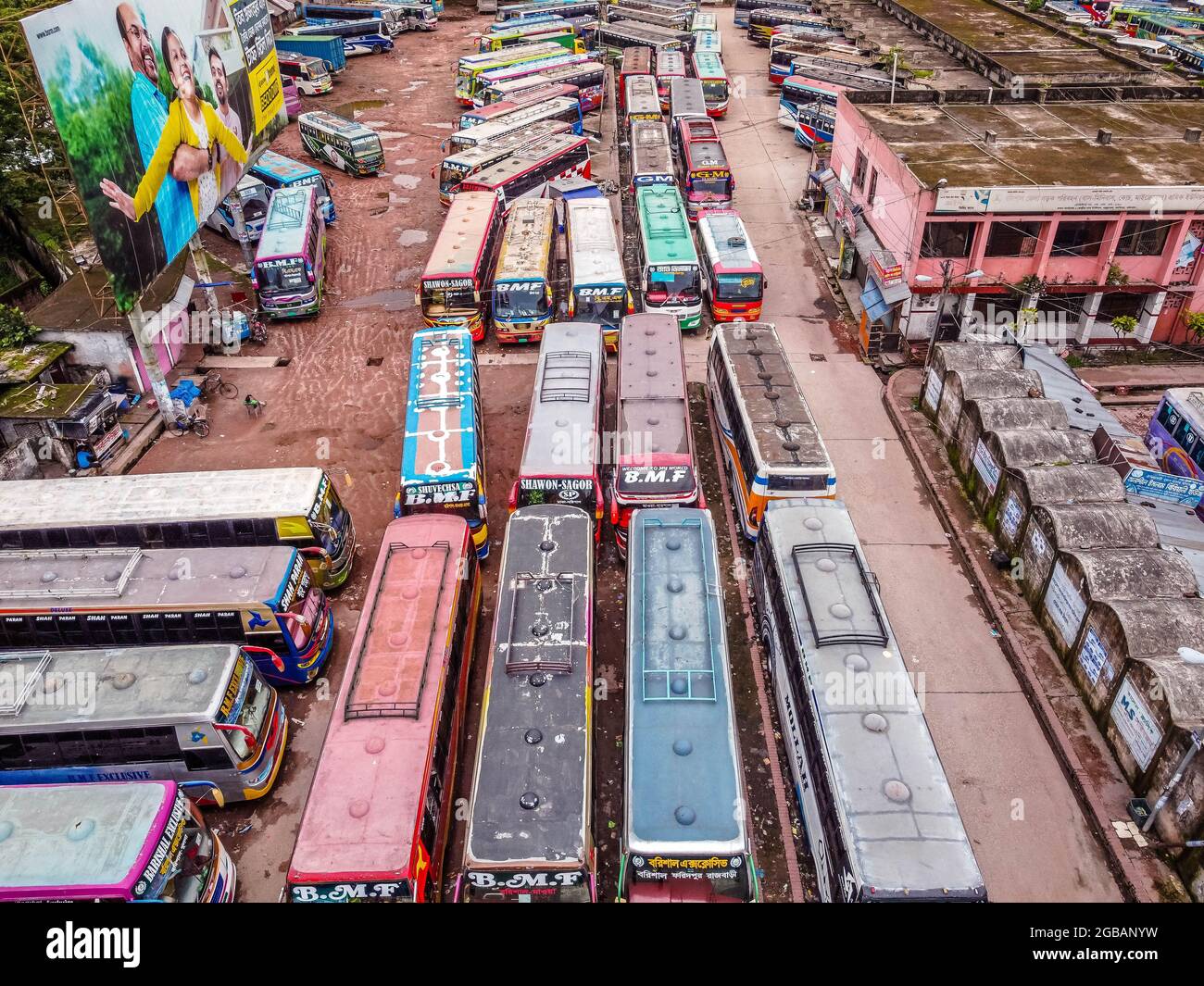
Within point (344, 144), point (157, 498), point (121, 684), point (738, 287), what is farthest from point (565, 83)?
point (121, 684)

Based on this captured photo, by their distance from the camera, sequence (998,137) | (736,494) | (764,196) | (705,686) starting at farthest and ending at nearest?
1. (764,196)
2. (998,137)
3. (736,494)
4. (705,686)

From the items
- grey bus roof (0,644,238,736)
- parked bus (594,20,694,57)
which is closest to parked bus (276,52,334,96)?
parked bus (594,20,694,57)

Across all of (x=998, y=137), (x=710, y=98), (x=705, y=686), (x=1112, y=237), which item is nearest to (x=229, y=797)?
(x=705, y=686)

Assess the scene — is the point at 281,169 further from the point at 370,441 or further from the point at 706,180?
the point at 370,441

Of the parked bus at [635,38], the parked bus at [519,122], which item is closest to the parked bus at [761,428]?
the parked bus at [519,122]

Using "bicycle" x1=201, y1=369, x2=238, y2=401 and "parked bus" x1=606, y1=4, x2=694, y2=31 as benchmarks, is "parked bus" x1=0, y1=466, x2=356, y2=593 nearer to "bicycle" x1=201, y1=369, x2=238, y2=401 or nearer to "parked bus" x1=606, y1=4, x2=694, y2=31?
"bicycle" x1=201, y1=369, x2=238, y2=401
